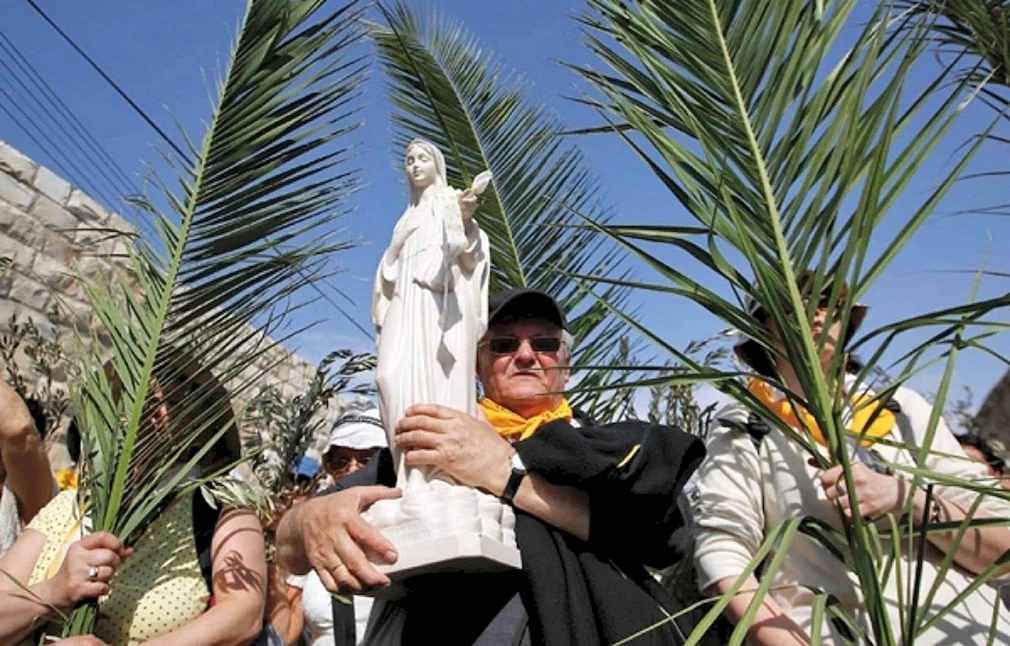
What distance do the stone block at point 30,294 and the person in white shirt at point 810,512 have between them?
3807 millimetres

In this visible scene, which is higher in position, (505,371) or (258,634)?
(505,371)

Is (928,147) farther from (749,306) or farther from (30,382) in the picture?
(30,382)

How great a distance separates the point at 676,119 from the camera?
1848 millimetres

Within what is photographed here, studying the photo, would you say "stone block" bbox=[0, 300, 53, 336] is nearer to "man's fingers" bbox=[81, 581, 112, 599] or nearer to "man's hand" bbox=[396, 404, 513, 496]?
"man's fingers" bbox=[81, 581, 112, 599]

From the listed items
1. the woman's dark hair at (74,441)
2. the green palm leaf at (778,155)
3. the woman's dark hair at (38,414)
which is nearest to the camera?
the green palm leaf at (778,155)

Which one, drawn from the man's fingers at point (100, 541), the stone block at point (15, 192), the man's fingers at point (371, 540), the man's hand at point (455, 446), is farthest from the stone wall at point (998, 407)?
the stone block at point (15, 192)

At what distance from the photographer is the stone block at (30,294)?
14.6 ft

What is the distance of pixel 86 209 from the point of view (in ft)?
16.8

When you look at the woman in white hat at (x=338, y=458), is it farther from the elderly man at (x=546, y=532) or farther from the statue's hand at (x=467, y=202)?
the statue's hand at (x=467, y=202)

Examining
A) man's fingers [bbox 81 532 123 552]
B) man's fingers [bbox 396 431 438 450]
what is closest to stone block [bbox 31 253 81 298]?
man's fingers [bbox 81 532 123 552]

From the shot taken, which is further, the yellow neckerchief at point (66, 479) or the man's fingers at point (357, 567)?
the yellow neckerchief at point (66, 479)

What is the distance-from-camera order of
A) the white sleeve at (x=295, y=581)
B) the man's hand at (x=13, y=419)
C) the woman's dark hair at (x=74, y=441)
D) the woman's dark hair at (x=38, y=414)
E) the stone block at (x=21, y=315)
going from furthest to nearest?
the stone block at (x=21, y=315) → the white sleeve at (x=295, y=581) → the woman's dark hair at (x=38, y=414) → the woman's dark hair at (x=74, y=441) → the man's hand at (x=13, y=419)

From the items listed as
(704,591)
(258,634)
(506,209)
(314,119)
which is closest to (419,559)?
(704,591)

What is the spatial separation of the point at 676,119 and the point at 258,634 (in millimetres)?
1717
